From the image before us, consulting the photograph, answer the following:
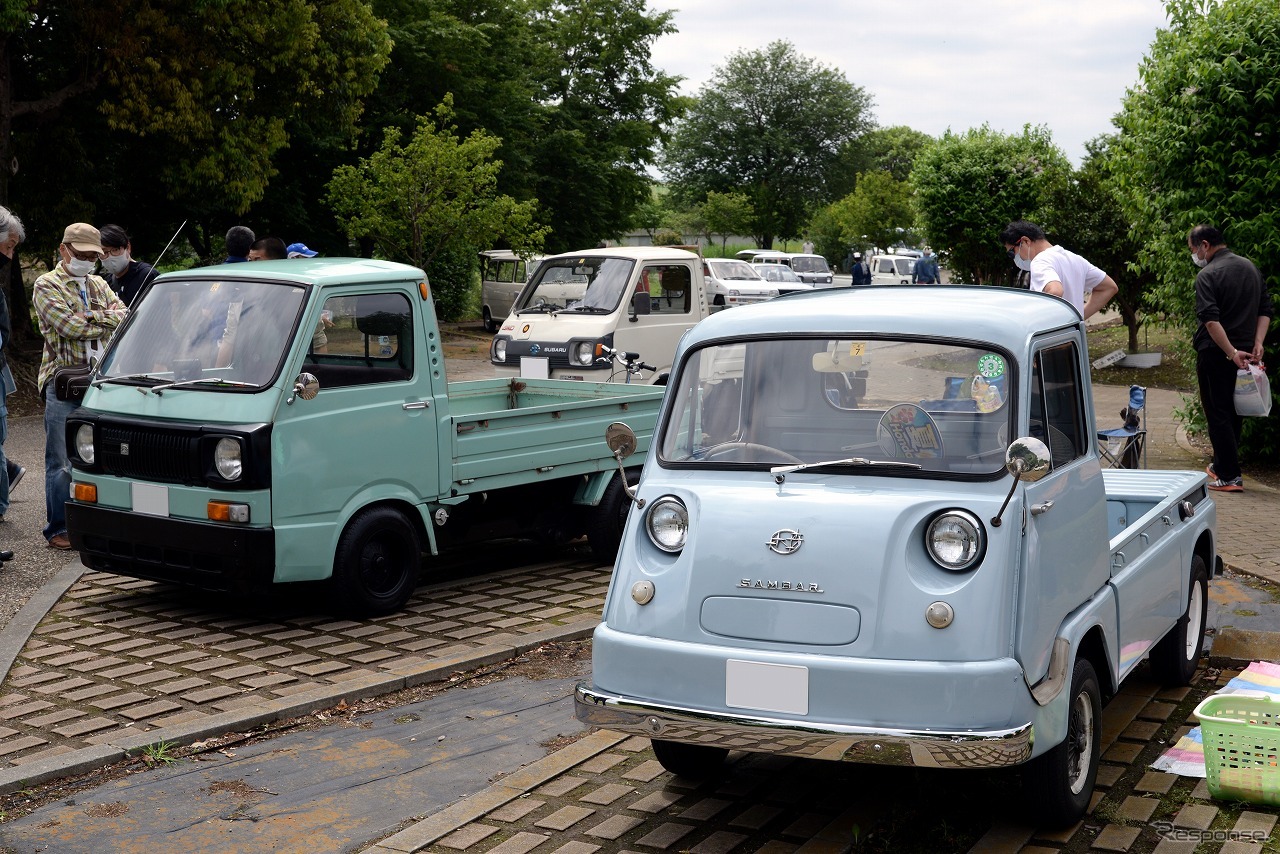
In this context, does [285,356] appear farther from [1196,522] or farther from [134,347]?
[1196,522]

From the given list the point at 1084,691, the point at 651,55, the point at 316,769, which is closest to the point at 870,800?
the point at 1084,691

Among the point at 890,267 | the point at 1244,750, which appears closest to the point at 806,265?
the point at 890,267

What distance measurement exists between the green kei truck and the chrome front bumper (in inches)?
113

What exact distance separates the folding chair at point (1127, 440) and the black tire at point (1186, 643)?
68.0 inches

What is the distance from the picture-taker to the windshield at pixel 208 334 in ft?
24.0

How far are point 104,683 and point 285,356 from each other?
1.90 m

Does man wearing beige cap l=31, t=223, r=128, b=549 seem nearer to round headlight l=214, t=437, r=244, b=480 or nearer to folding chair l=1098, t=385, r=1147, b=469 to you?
round headlight l=214, t=437, r=244, b=480

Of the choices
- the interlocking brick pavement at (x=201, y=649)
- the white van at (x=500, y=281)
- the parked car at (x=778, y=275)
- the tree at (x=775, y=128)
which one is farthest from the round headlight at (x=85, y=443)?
the tree at (x=775, y=128)

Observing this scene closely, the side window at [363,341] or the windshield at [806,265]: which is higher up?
the windshield at [806,265]

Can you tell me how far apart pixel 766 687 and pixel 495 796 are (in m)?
1.29

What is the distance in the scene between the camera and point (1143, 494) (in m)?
6.43

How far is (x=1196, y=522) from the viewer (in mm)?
6359

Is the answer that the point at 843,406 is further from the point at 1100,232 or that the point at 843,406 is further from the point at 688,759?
the point at 1100,232

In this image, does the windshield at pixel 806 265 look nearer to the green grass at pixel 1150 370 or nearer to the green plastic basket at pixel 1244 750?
the green grass at pixel 1150 370
